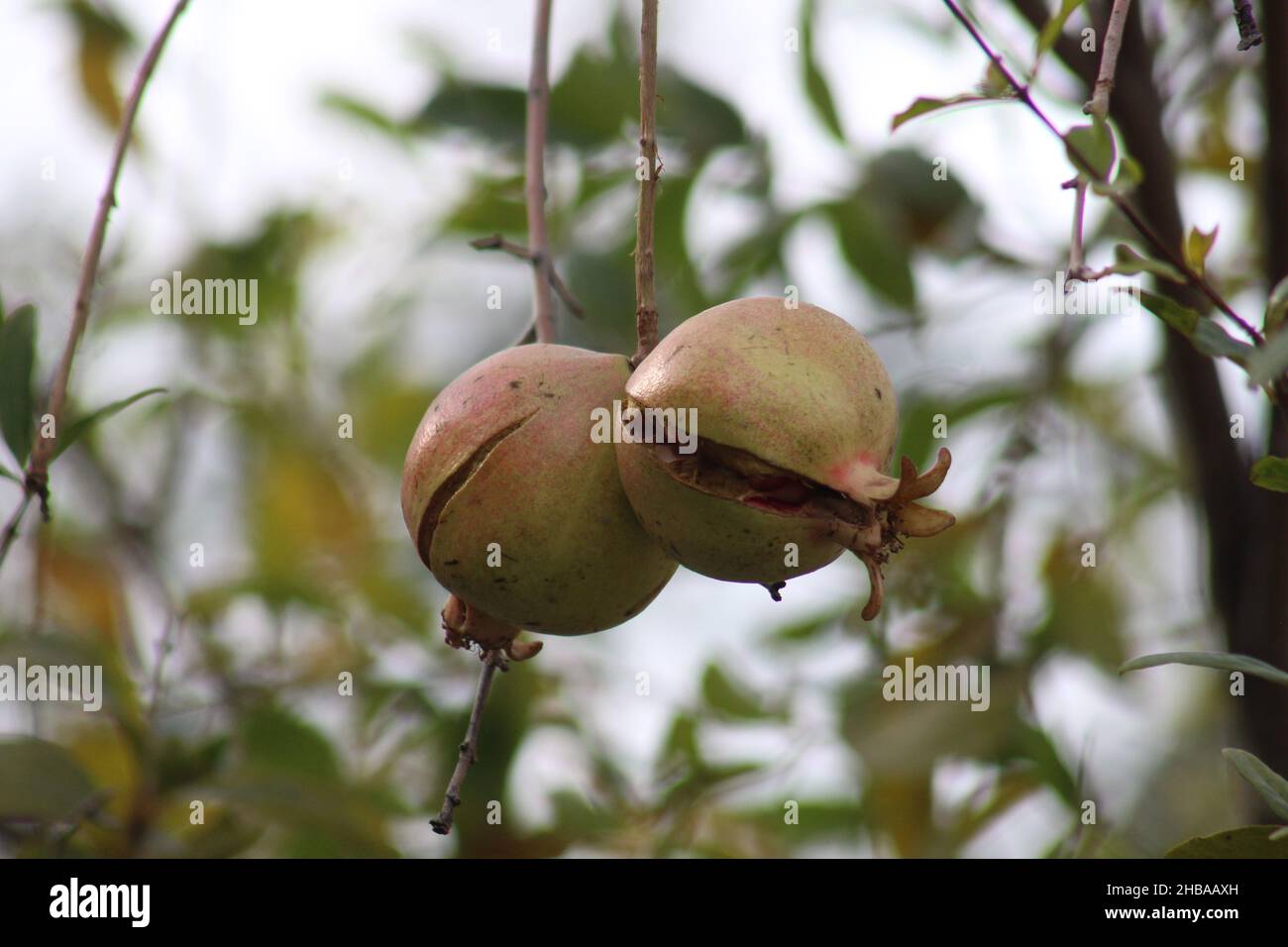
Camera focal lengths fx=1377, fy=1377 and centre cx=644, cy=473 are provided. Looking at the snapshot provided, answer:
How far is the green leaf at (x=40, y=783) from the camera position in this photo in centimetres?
174

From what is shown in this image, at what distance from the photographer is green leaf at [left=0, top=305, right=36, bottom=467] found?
1.40 m

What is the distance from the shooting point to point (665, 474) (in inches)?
43.3

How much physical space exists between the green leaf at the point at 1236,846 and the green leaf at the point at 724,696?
4.01ft

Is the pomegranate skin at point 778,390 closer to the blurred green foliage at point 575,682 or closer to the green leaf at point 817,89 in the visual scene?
the blurred green foliage at point 575,682

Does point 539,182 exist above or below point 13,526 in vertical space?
above

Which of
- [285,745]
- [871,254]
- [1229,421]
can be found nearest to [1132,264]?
[1229,421]

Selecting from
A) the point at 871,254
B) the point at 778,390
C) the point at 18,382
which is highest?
the point at 871,254

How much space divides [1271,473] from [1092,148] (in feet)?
0.99

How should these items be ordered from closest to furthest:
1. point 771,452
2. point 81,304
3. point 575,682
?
point 771,452 → point 81,304 → point 575,682

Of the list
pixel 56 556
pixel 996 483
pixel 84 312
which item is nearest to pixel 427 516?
pixel 84 312

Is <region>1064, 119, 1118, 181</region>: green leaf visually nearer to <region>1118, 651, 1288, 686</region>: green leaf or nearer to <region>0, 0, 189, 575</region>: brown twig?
<region>1118, 651, 1288, 686</region>: green leaf

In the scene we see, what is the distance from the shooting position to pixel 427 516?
1237 mm

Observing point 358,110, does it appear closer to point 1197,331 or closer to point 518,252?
point 518,252
